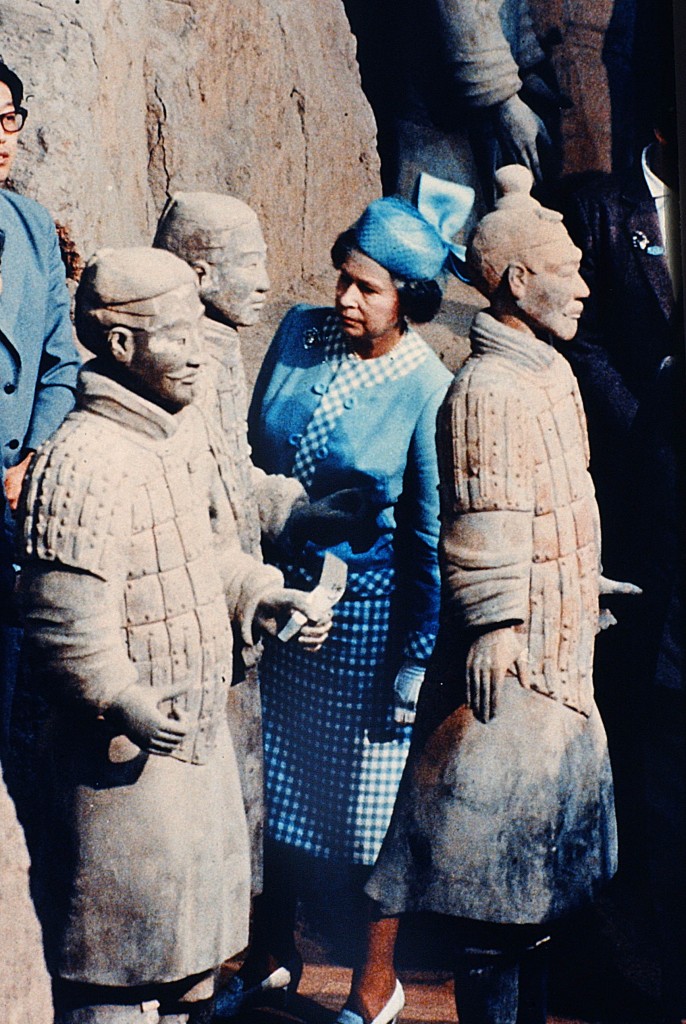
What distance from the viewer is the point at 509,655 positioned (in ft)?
12.2

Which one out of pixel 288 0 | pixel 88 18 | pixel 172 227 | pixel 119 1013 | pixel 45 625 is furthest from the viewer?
pixel 288 0

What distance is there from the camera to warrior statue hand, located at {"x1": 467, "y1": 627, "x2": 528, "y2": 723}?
12.1 feet

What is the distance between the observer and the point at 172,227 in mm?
3674

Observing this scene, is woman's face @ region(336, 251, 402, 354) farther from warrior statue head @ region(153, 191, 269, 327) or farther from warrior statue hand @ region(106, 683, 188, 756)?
warrior statue hand @ region(106, 683, 188, 756)

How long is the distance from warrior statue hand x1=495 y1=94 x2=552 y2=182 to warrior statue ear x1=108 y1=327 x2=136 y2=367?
62.3 inches

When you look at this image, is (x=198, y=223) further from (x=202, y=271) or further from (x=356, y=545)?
(x=356, y=545)

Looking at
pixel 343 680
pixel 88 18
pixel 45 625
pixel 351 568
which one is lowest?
pixel 343 680

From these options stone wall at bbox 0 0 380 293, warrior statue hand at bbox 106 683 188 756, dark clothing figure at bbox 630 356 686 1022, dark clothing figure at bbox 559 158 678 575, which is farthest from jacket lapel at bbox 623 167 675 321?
warrior statue hand at bbox 106 683 188 756

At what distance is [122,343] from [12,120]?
0.75 meters

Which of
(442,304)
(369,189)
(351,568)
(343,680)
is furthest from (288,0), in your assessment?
(343,680)

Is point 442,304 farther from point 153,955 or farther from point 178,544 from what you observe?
point 153,955

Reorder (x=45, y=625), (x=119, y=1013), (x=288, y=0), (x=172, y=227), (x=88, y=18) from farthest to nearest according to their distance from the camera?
(x=288, y=0) < (x=88, y=18) < (x=172, y=227) < (x=119, y=1013) < (x=45, y=625)

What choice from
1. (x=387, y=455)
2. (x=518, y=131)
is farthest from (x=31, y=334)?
(x=518, y=131)

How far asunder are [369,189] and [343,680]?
4.12 feet
